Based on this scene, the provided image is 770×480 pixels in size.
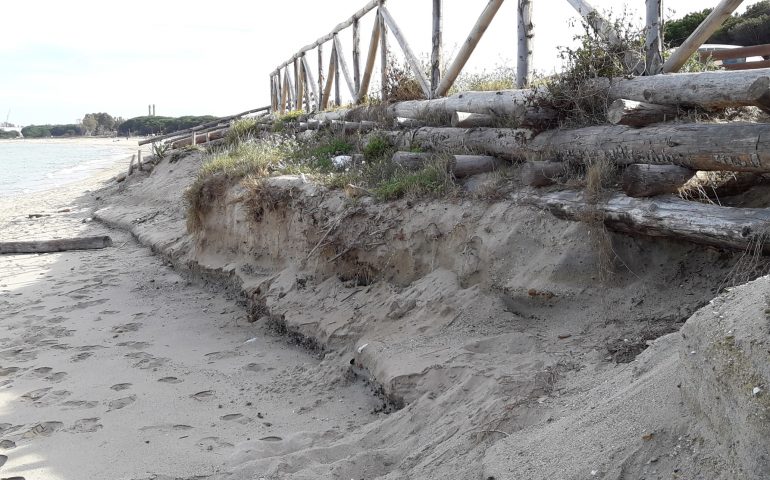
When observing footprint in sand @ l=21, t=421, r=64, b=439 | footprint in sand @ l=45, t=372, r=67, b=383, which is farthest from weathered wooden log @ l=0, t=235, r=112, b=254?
footprint in sand @ l=21, t=421, r=64, b=439

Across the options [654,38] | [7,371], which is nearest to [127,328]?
[7,371]

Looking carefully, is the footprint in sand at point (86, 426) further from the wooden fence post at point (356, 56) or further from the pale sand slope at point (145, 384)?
the wooden fence post at point (356, 56)

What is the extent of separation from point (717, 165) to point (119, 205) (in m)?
14.4

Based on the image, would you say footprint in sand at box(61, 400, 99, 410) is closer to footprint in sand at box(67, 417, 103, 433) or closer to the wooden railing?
footprint in sand at box(67, 417, 103, 433)

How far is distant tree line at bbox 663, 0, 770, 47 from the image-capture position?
40.6 feet

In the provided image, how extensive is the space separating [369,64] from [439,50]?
7.56 ft

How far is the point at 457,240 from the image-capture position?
5.40 metres

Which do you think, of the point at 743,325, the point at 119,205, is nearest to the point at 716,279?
the point at 743,325

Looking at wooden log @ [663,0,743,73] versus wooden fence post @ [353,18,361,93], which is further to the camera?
wooden fence post @ [353,18,361,93]

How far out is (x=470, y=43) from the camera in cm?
768

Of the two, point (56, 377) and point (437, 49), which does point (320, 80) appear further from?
point (56, 377)

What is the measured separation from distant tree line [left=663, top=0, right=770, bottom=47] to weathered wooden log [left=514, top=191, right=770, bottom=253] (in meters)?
8.93

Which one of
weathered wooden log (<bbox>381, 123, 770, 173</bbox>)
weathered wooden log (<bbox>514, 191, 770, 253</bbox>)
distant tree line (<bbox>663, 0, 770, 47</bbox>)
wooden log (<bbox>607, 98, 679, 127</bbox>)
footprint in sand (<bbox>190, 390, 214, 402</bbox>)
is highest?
distant tree line (<bbox>663, 0, 770, 47</bbox>)

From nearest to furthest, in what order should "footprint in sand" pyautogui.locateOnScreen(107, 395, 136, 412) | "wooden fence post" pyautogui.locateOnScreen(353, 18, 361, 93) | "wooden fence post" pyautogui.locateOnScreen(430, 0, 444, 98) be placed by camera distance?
→ "footprint in sand" pyautogui.locateOnScreen(107, 395, 136, 412), "wooden fence post" pyautogui.locateOnScreen(430, 0, 444, 98), "wooden fence post" pyautogui.locateOnScreen(353, 18, 361, 93)
